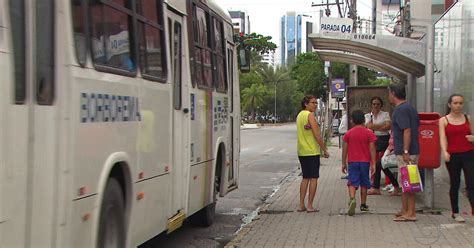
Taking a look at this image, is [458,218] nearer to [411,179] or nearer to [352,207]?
[411,179]

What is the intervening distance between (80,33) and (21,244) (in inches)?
62.4

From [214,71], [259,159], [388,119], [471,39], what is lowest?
[259,159]

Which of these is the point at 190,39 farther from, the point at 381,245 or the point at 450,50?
the point at 450,50

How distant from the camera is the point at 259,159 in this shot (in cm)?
2286

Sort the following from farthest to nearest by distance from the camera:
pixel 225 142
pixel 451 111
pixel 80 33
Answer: pixel 225 142, pixel 451 111, pixel 80 33

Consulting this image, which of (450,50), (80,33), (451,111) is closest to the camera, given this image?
(80,33)

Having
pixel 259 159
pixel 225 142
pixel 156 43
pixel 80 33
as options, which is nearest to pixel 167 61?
pixel 156 43

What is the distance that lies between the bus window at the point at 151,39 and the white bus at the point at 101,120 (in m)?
0.01

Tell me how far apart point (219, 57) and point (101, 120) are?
4.81 metres

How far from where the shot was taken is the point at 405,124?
8.30 m

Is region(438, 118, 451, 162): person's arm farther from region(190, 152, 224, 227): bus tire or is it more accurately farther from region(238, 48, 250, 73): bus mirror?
region(238, 48, 250, 73): bus mirror

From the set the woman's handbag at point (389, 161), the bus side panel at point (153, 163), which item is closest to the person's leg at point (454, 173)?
the woman's handbag at point (389, 161)

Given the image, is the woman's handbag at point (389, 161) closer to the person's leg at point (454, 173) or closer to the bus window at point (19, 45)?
the person's leg at point (454, 173)

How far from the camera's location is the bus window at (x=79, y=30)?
4.23 metres
